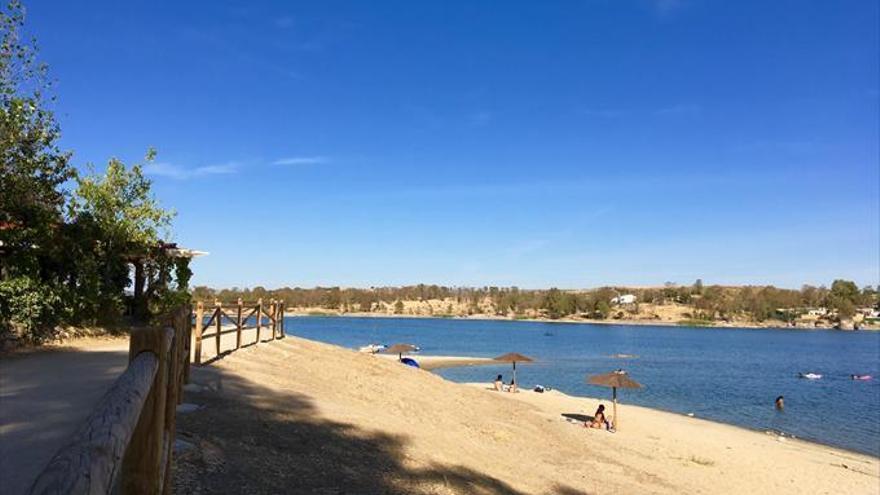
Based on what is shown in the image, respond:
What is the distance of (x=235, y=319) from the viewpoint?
20.0 metres

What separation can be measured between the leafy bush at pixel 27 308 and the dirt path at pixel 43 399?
0.89 metres

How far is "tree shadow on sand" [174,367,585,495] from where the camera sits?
24.8ft

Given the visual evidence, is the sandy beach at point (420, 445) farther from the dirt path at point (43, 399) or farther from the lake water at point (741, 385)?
the lake water at point (741, 385)

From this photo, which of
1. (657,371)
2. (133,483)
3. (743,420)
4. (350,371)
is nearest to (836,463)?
(743,420)

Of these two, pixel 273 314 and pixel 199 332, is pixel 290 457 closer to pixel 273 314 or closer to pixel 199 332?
pixel 199 332

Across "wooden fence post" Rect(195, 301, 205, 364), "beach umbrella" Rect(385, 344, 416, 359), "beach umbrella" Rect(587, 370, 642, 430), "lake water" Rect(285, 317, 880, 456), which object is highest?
"wooden fence post" Rect(195, 301, 205, 364)

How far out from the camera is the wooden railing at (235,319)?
15.9 meters

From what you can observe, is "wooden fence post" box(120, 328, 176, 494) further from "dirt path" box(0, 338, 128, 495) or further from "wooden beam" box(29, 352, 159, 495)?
"dirt path" box(0, 338, 128, 495)

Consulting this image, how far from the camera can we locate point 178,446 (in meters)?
7.70

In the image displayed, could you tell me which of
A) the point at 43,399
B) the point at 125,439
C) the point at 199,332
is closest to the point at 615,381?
the point at 199,332

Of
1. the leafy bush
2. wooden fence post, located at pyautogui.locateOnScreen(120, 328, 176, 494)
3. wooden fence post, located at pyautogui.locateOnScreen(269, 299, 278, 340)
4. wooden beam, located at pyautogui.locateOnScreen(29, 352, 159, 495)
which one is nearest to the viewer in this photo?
wooden beam, located at pyautogui.locateOnScreen(29, 352, 159, 495)

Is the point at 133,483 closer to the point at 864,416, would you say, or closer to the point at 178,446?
the point at 178,446

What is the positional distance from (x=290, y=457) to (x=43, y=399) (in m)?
4.09

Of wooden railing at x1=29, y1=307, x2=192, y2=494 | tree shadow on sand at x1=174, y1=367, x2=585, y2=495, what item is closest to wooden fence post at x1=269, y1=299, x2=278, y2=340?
tree shadow on sand at x1=174, y1=367, x2=585, y2=495
